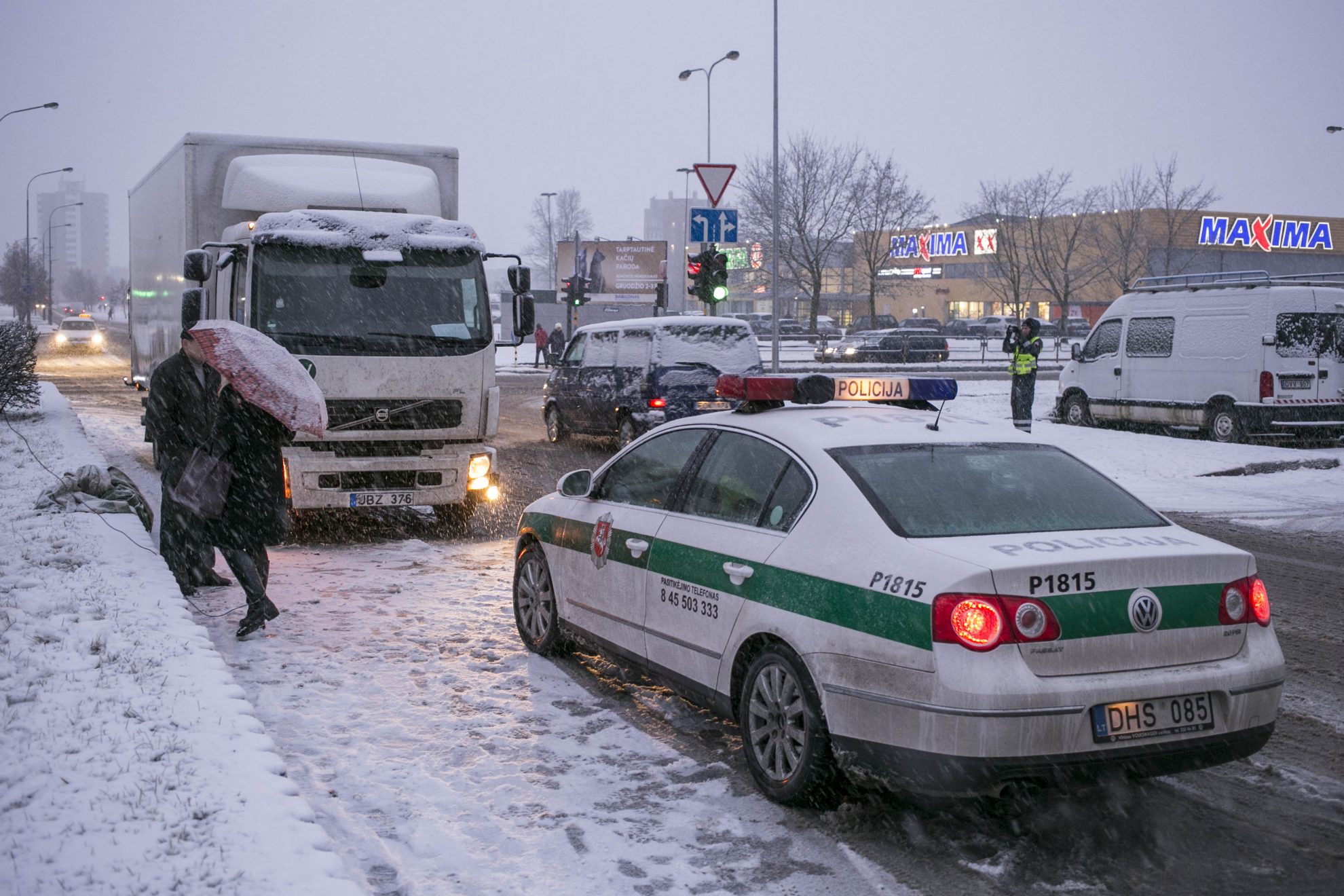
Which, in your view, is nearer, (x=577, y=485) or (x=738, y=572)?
(x=738, y=572)

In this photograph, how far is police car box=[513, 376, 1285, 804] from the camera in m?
3.81

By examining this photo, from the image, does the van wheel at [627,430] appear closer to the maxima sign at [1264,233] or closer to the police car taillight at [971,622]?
the police car taillight at [971,622]

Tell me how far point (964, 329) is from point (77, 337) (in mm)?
46835

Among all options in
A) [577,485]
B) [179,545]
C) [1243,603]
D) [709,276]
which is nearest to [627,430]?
[709,276]

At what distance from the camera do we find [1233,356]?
59.1 feet

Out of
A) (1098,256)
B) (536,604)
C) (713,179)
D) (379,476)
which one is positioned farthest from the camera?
(1098,256)

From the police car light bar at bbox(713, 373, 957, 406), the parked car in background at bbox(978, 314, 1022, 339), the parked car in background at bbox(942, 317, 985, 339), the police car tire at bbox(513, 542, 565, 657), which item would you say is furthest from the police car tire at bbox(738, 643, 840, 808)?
the parked car in background at bbox(942, 317, 985, 339)

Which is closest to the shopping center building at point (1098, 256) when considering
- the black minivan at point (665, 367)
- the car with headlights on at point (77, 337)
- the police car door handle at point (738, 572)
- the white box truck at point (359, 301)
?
the car with headlights on at point (77, 337)

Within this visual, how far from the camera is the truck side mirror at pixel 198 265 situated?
9.88m

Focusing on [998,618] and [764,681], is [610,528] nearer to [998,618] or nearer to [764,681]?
[764,681]

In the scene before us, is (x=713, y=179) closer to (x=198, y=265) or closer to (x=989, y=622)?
(x=198, y=265)

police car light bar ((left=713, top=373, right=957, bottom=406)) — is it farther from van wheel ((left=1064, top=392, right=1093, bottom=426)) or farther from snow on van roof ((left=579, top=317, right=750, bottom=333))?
van wheel ((left=1064, top=392, right=1093, bottom=426))

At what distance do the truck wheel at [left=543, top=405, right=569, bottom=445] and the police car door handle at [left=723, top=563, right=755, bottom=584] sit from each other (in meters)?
14.2

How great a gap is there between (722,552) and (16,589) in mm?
→ 4336
